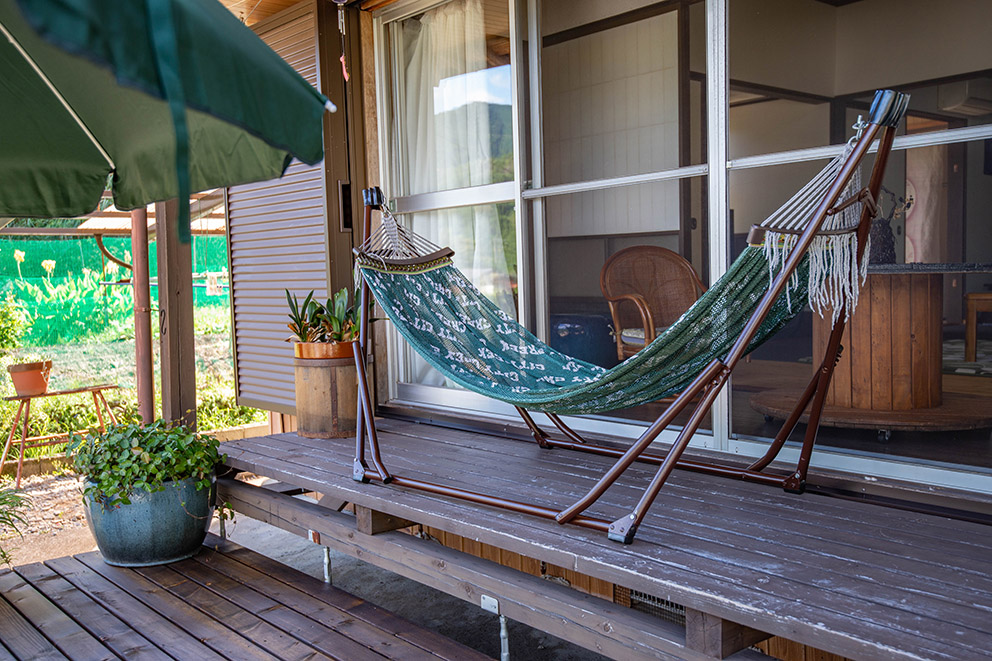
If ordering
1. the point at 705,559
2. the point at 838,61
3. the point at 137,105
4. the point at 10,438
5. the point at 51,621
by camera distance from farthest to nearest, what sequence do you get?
the point at 838,61 → the point at 10,438 → the point at 51,621 → the point at 137,105 → the point at 705,559

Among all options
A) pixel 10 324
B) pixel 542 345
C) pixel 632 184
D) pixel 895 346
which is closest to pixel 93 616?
pixel 542 345

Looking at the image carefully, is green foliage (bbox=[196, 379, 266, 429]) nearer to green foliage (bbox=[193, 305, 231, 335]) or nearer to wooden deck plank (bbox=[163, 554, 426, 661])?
green foliage (bbox=[193, 305, 231, 335])

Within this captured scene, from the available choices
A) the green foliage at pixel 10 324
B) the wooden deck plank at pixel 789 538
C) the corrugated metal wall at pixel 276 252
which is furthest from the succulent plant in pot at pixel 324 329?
the green foliage at pixel 10 324

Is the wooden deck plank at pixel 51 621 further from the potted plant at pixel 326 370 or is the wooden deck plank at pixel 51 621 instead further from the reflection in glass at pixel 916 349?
the reflection in glass at pixel 916 349

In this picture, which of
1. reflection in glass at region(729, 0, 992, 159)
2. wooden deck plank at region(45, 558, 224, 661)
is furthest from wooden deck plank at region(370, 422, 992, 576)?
reflection in glass at region(729, 0, 992, 159)

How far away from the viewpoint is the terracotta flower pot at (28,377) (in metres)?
5.33

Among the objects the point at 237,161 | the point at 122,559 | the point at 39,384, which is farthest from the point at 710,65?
the point at 39,384

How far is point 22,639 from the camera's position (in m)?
2.57

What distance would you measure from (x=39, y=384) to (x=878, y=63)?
5646 mm

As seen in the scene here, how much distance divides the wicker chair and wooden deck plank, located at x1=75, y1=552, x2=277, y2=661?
6.21 feet

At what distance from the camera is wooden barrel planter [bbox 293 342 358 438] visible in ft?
11.7

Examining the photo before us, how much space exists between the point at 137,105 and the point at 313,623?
1.60 meters

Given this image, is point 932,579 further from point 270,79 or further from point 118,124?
point 118,124

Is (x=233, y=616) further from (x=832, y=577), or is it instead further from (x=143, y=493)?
(x=832, y=577)
